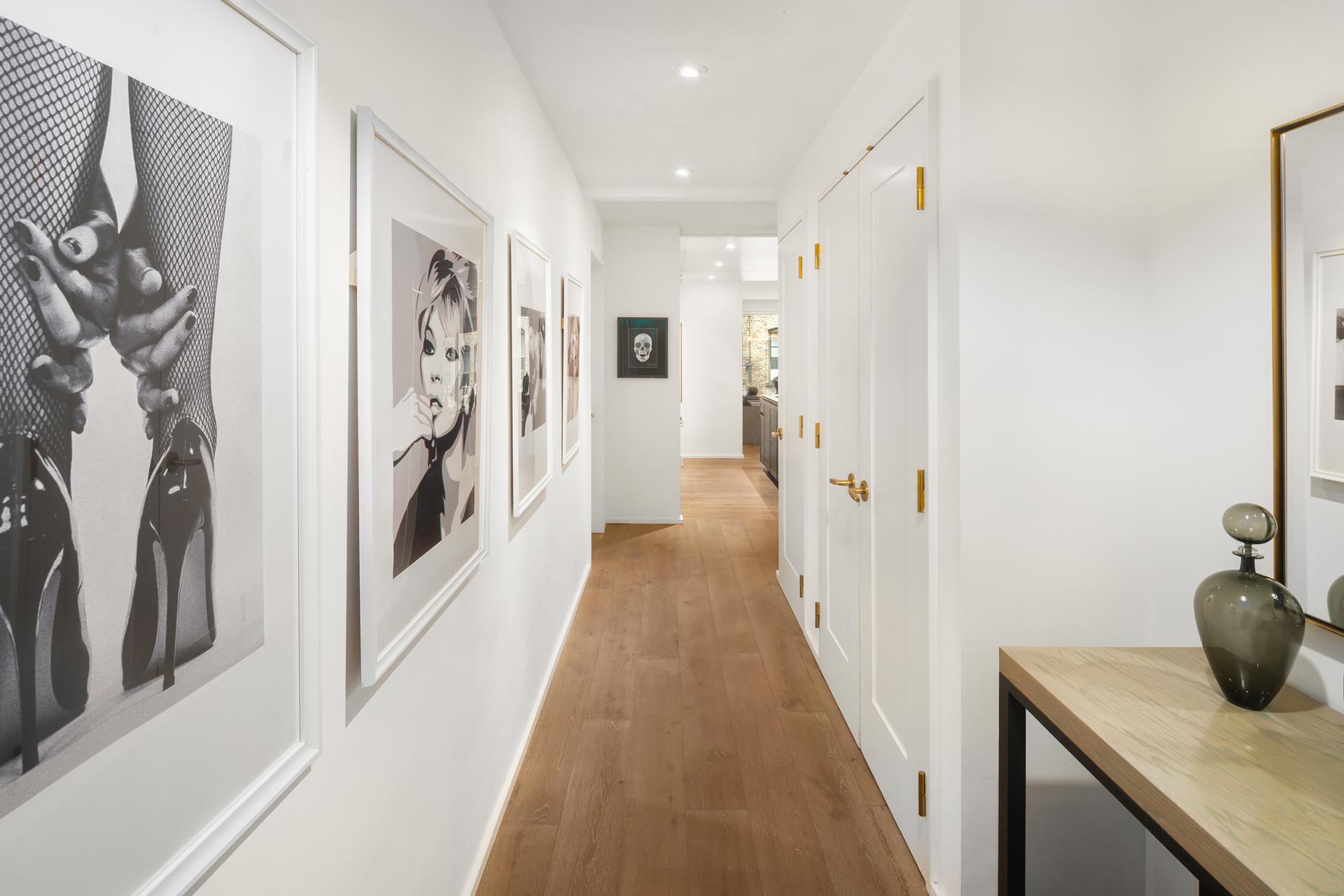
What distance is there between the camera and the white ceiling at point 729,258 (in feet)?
22.1

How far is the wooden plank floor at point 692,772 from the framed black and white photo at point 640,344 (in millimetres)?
2267

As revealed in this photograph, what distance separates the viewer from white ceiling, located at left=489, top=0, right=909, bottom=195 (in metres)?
2.00

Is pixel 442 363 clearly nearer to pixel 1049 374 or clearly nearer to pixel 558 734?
pixel 1049 374

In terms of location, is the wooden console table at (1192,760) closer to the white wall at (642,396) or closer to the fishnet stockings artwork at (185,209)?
the fishnet stockings artwork at (185,209)

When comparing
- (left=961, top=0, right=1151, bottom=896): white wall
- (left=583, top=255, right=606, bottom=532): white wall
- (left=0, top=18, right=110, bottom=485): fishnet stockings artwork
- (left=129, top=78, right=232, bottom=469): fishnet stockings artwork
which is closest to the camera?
(left=0, top=18, right=110, bottom=485): fishnet stockings artwork

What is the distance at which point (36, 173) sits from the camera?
51 centimetres

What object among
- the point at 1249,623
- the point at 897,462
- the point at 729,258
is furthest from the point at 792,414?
the point at 729,258

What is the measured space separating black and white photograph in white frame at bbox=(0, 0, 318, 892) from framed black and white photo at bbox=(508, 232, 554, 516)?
4.25 ft

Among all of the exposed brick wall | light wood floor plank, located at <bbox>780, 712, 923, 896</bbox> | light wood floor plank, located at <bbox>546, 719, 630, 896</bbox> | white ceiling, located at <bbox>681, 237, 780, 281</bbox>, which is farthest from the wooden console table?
the exposed brick wall

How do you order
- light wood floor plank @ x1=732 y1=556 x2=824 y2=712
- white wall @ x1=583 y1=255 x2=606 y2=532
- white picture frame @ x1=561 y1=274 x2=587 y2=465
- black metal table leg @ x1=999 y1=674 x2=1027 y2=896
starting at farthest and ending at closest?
white wall @ x1=583 y1=255 x2=606 y2=532 → white picture frame @ x1=561 y1=274 x2=587 y2=465 → light wood floor plank @ x1=732 y1=556 x2=824 y2=712 → black metal table leg @ x1=999 y1=674 x2=1027 y2=896

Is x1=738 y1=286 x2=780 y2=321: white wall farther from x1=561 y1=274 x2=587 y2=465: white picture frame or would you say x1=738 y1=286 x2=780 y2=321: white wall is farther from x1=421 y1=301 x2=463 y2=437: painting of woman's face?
x1=421 y1=301 x2=463 y2=437: painting of woman's face

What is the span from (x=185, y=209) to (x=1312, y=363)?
1.70 meters

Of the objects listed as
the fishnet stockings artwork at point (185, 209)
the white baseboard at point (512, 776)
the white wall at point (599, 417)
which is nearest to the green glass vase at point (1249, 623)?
the fishnet stockings artwork at point (185, 209)

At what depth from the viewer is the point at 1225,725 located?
111 cm
